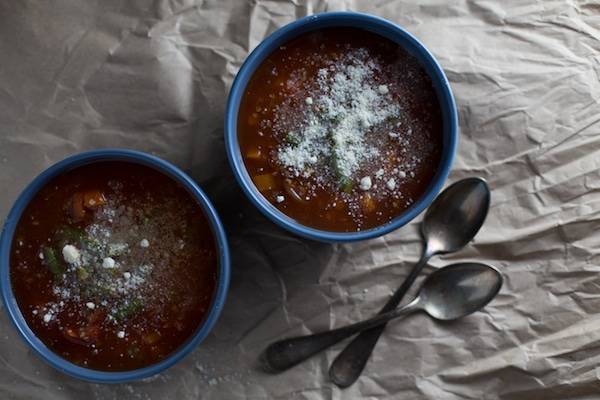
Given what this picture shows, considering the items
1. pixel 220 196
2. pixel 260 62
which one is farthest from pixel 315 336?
pixel 260 62

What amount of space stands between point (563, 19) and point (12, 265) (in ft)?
5.09

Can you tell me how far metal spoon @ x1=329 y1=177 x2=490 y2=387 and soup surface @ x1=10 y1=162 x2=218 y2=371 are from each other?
0.43 metres

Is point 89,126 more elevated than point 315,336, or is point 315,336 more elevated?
point 89,126

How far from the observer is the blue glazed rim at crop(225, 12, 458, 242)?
171 centimetres

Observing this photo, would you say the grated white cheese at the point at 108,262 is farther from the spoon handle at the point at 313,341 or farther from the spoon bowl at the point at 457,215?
the spoon bowl at the point at 457,215

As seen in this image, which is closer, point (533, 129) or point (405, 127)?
point (405, 127)

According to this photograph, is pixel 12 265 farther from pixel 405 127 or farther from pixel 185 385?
pixel 405 127

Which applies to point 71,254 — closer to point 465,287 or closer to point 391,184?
point 391,184

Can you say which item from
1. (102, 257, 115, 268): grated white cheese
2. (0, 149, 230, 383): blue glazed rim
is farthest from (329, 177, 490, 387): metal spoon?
(102, 257, 115, 268): grated white cheese

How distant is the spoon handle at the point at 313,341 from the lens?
196 cm

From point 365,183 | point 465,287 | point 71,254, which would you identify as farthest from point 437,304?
point 71,254

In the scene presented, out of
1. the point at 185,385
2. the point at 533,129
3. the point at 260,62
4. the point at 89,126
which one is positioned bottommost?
the point at 185,385

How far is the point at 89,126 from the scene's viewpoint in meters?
2.01

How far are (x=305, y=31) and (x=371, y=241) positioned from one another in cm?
59
